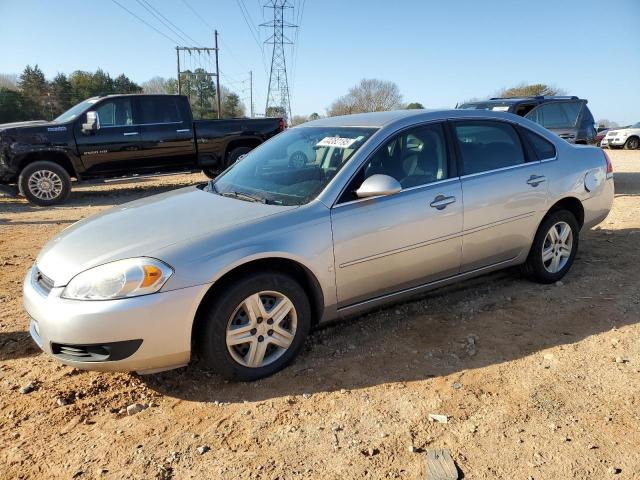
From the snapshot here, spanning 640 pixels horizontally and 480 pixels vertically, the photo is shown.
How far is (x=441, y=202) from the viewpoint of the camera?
144 inches

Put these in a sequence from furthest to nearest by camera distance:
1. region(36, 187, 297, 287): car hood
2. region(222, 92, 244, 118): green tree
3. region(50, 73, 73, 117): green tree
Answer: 1. region(222, 92, 244, 118): green tree
2. region(50, 73, 73, 117): green tree
3. region(36, 187, 297, 287): car hood

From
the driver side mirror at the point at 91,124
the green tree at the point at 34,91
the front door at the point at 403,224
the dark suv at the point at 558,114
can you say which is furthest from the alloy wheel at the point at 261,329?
the green tree at the point at 34,91

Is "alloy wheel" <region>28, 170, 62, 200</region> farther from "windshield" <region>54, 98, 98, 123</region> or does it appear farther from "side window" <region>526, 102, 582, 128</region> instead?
"side window" <region>526, 102, 582, 128</region>

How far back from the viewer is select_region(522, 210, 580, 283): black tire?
439 centimetres

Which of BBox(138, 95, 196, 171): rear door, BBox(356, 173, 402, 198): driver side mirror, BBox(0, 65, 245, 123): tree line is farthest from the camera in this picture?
BBox(0, 65, 245, 123): tree line

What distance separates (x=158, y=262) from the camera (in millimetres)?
2756

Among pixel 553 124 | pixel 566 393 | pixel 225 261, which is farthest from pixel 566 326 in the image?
pixel 553 124

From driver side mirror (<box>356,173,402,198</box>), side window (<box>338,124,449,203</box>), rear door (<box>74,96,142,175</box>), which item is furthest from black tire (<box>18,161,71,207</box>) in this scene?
driver side mirror (<box>356,173,402,198</box>)

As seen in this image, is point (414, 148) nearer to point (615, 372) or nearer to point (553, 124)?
point (615, 372)

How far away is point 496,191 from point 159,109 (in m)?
8.39

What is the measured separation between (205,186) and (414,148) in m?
1.72

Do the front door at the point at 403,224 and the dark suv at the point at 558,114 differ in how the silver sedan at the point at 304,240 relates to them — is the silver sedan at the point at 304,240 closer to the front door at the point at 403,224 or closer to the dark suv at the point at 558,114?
the front door at the point at 403,224

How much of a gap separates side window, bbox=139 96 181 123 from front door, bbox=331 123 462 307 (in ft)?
26.2

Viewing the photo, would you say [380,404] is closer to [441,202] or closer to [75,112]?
[441,202]
